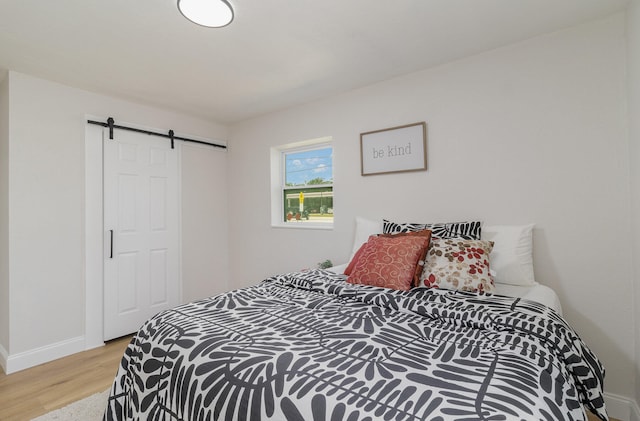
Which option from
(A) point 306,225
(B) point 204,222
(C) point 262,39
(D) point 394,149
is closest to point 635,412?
(D) point 394,149

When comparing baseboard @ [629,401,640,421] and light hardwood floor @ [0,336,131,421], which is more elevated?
baseboard @ [629,401,640,421]

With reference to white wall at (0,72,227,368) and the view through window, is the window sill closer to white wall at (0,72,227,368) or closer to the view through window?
the view through window

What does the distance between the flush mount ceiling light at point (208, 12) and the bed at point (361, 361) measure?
154cm

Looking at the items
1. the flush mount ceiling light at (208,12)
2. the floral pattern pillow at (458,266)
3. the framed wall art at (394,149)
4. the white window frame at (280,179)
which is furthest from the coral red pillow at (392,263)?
the flush mount ceiling light at (208,12)

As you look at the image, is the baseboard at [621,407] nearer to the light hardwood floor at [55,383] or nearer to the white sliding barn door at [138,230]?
the light hardwood floor at [55,383]

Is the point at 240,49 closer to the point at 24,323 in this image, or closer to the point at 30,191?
the point at 30,191

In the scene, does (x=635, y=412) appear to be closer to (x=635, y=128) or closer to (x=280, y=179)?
(x=635, y=128)

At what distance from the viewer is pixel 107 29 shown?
1.97 metres

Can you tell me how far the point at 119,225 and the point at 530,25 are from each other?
370cm

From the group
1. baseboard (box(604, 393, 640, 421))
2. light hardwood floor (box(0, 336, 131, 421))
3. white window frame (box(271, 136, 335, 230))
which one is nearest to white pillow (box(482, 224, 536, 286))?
baseboard (box(604, 393, 640, 421))

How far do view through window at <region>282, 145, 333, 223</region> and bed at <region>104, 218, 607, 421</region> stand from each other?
176 cm

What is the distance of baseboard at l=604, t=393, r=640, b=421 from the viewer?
6.00 feet

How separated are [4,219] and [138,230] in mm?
985

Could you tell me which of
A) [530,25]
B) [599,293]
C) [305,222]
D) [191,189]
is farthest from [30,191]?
[599,293]
